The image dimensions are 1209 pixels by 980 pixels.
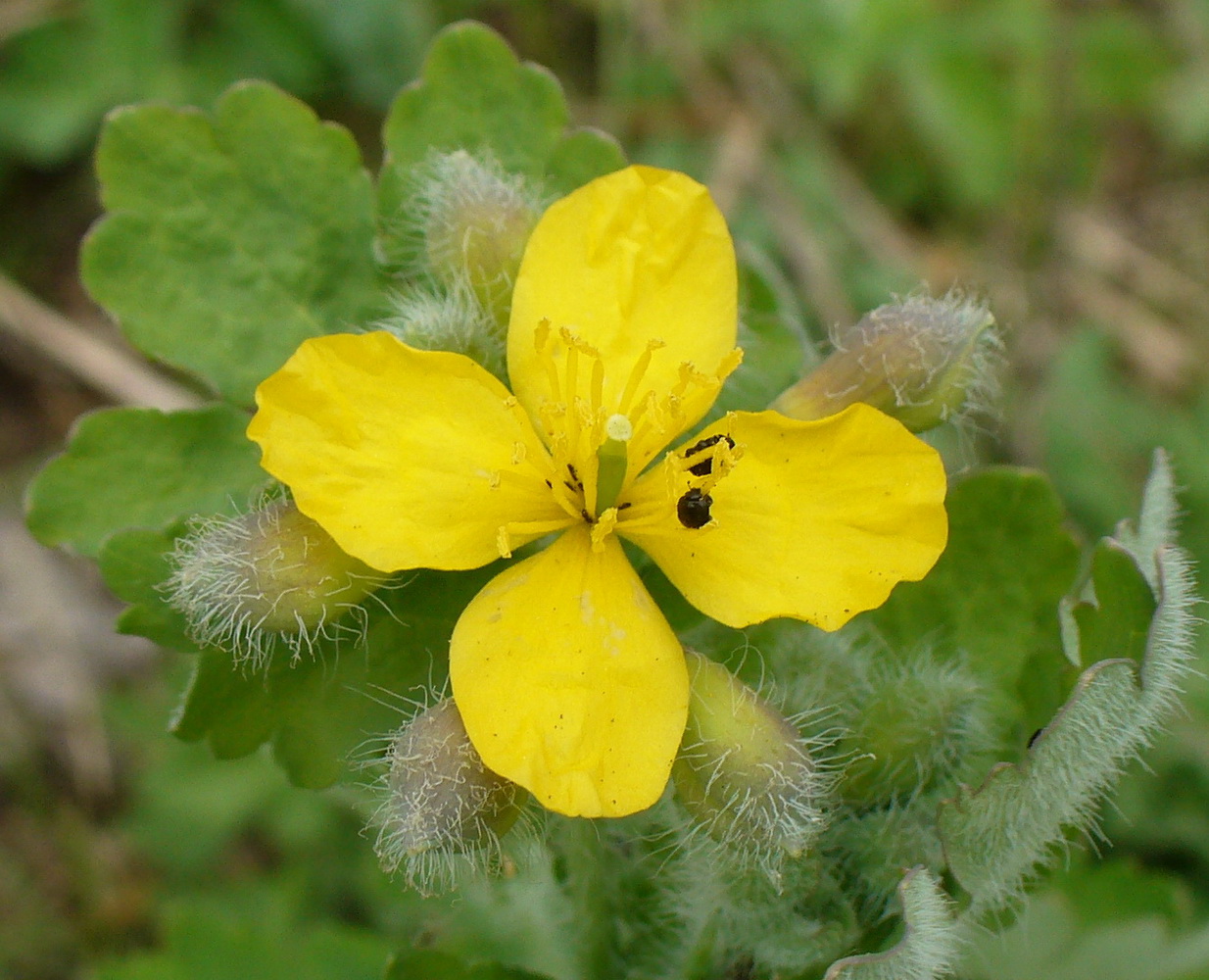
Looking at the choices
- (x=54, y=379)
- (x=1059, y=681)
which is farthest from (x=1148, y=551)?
(x=54, y=379)

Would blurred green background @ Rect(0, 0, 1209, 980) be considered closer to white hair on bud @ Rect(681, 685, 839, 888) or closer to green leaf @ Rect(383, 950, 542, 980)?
green leaf @ Rect(383, 950, 542, 980)

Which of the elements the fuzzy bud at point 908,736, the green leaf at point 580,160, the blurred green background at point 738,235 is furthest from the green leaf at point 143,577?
the blurred green background at point 738,235

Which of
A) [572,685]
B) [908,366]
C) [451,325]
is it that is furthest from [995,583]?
[451,325]

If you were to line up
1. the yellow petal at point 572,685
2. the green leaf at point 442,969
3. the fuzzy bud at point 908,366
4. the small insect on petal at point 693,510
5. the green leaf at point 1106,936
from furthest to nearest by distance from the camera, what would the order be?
1. the green leaf at point 1106,936
2. the green leaf at point 442,969
3. the fuzzy bud at point 908,366
4. the small insect on petal at point 693,510
5. the yellow petal at point 572,685

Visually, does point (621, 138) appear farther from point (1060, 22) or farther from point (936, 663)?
point (936, 663)

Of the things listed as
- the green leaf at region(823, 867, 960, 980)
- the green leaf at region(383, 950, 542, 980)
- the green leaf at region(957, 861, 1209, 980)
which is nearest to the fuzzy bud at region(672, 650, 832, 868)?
the green leaf at region(823, 867, 960, 980)

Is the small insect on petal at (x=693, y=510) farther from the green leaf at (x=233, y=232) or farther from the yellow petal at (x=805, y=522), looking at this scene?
Answer: the green leaf at (x=233, y=232)
